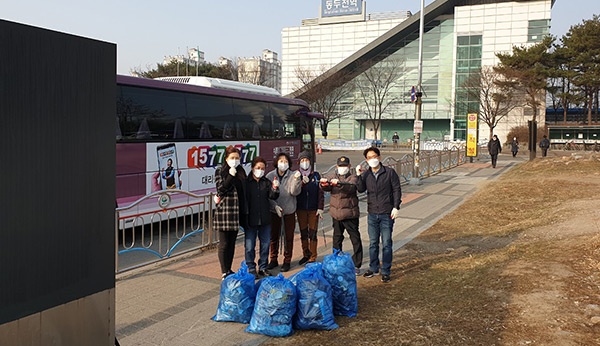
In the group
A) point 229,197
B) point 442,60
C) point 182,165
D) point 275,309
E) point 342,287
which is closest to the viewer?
point 275,309

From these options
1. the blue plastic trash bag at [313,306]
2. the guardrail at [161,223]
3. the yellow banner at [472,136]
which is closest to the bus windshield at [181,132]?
the guardrail at [161,223]

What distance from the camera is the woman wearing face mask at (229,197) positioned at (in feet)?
18.4

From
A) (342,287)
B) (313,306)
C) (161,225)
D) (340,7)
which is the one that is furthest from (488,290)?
(340,7)

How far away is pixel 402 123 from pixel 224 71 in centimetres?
2786

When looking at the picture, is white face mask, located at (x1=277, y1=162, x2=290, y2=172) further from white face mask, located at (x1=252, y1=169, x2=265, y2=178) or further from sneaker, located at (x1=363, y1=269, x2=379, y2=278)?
sneaker, located at (x1=363, y1=269, x2=379, y2=278)

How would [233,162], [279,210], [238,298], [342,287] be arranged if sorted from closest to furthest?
1. [238,298]
2. [342,287]
3. [233,162]
4. [279,210]

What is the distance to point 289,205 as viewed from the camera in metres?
6.36

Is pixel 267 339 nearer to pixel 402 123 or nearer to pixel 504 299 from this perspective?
pixel 504 299

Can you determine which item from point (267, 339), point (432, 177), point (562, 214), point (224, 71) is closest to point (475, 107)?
point (224, 71)

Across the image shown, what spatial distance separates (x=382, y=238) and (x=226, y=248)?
198 centimetres

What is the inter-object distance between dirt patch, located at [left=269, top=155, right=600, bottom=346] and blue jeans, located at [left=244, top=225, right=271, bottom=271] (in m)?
1.31

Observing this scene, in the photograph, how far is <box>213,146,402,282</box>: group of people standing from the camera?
5.71m

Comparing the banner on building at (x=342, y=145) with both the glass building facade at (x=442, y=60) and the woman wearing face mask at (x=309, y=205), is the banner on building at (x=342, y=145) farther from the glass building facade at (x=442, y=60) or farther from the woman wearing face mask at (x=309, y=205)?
the woman wearing face mask at (x=309, y=205)

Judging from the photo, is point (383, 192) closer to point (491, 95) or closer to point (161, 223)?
point (161, 223)
